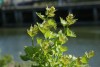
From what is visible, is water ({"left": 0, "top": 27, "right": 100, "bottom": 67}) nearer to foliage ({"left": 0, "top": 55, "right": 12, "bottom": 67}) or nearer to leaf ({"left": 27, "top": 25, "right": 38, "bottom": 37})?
foliage ({"left": 0, "top": 55, "right": 12, "bottom": 67})

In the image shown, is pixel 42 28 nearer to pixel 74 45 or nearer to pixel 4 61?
pixel 4 61

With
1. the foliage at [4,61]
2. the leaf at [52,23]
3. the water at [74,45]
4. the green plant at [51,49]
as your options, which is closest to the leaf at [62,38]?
the green plant at [51,49]

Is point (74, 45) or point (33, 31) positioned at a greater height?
point (33, 31)

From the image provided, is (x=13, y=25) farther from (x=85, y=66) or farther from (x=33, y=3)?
(x=85, y=66)

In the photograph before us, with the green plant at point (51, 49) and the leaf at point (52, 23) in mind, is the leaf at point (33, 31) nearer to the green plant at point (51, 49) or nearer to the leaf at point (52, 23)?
the green plant at point (51, 49)

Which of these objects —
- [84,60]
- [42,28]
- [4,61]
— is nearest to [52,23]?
[42,28]

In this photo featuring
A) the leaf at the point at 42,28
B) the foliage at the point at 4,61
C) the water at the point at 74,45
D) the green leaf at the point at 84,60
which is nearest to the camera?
the green leaf at the point at 84,60

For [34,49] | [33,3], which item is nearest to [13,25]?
[33,3]

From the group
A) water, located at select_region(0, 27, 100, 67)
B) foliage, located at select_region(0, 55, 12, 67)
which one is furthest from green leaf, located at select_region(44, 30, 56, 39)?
water, located at select_region(0, 27, 100, 67)

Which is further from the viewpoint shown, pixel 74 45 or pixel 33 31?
pixel 74 45

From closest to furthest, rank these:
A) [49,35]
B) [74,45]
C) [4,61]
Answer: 1. [49,35]
2. [4,61]
3. [74,45]

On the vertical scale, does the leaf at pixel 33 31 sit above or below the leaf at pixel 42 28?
below
